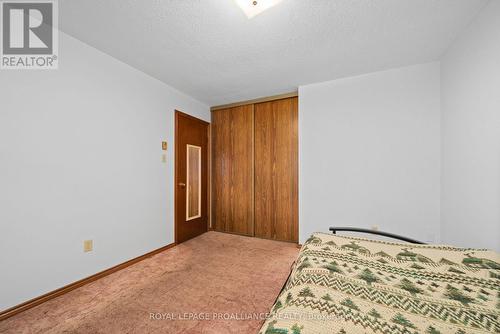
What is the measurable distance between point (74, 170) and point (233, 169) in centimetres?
229

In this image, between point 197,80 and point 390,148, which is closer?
point 390,148

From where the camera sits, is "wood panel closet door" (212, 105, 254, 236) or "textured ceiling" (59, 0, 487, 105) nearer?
"textured ceiling" (59, 0, 487, 105)

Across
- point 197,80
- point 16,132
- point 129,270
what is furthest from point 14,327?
point 197,80

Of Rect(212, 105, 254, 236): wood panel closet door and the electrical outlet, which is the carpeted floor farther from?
Rect(212, 105, 254, 236): wood panel closet door

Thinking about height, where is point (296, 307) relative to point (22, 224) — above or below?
below

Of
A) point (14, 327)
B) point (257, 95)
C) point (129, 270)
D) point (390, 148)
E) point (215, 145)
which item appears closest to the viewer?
point (14, 327)

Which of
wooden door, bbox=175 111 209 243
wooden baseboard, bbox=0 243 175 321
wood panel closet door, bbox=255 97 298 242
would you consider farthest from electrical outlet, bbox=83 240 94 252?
wood panel closet door, bbox=255 97 298 242

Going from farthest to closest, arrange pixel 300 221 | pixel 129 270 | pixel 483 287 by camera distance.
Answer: pixel 300 221
pixel 129 270
pixel 483 287

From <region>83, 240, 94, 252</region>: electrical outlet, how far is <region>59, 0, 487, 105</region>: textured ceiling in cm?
209

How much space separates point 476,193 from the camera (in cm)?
167

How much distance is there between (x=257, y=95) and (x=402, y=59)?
2.02 m

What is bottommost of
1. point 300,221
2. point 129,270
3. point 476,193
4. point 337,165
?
point 129,270

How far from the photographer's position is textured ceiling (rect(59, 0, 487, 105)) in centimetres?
154

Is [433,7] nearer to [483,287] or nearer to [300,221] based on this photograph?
[483,287]
